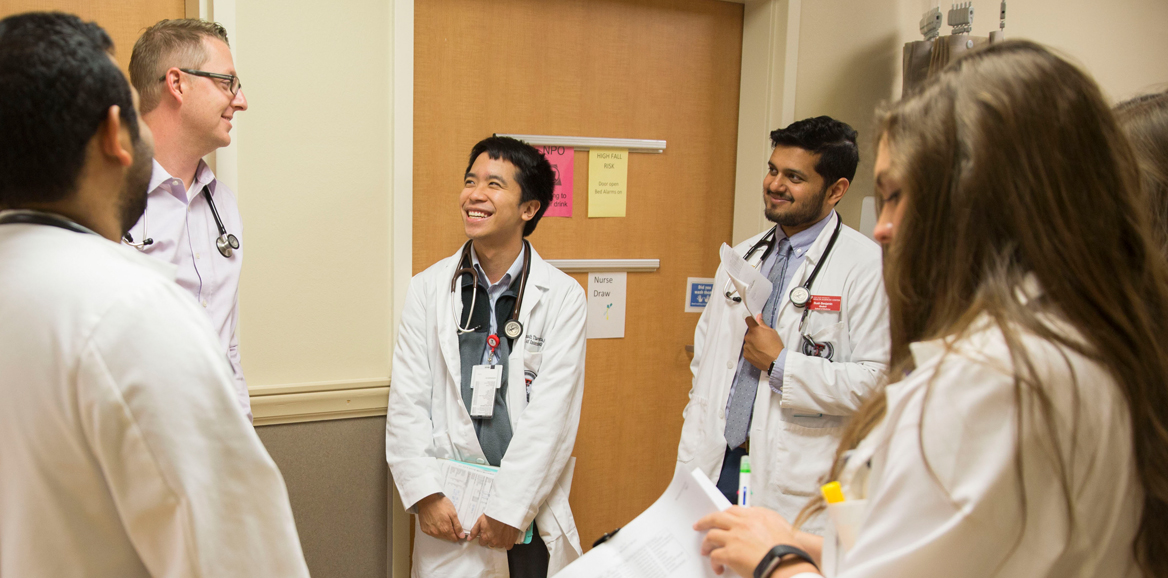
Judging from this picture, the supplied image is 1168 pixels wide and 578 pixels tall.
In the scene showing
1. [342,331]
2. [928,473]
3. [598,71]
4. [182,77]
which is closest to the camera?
[928,473]

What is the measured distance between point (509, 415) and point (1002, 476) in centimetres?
148

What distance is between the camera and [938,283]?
0.81 metres

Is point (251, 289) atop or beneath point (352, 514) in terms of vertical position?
atop

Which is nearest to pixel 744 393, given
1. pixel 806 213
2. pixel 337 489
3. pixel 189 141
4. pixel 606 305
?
pixel 806 213

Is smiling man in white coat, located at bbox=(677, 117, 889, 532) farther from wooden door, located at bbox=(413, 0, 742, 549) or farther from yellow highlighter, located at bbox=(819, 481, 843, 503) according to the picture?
yellow highlighter, located at bbox=(819, 481, 843, 503)

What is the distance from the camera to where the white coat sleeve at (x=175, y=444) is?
76cm

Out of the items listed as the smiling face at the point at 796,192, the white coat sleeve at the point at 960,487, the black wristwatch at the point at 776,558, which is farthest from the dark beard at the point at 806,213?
the white coat sleeve at the point at 960,487

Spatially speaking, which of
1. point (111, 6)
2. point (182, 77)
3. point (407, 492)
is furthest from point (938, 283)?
point (111, 6)

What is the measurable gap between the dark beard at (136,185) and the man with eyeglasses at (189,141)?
2.71 feet

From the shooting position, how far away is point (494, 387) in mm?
1946

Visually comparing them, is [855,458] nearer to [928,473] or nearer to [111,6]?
[928,473]

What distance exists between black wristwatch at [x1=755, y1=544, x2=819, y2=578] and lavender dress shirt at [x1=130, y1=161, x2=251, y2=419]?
1.33m

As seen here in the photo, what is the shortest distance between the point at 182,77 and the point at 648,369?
1.85 metres

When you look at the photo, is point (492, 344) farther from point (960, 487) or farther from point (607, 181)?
point (960, 487)
